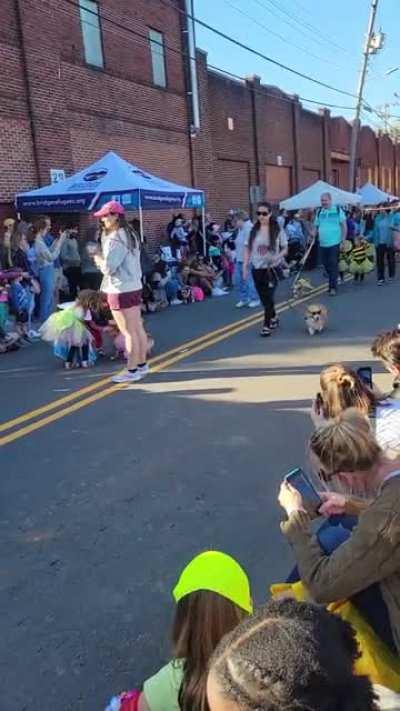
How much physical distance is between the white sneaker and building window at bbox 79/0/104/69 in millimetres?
12060

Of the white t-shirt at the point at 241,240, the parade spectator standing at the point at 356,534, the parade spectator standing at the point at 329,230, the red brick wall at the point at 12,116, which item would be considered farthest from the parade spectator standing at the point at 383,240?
the parade spectator standing at the point at 356,534

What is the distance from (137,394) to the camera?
6.92 m

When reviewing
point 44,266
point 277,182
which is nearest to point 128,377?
point 44,266

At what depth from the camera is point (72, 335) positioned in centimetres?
812

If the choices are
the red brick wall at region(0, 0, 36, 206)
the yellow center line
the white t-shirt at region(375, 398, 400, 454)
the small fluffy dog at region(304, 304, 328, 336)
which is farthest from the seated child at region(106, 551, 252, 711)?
the red brick wall at region(0, 0, 36, 206)

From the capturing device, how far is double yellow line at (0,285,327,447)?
599cm

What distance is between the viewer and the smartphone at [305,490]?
248 centimetres

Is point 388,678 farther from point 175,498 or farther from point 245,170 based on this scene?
point 245,170

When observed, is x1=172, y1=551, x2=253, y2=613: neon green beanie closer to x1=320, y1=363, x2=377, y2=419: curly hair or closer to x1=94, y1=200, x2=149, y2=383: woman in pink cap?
x1=320, y1=363, x2=377, y2=419: curly hair

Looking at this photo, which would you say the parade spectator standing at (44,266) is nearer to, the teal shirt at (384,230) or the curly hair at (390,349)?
the teal shirt at (384,230)

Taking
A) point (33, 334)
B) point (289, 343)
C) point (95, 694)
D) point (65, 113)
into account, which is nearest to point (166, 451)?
point (95, 694)

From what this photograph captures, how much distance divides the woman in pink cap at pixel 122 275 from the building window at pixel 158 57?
1437cm

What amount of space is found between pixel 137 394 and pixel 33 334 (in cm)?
430

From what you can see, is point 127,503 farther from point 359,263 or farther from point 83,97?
point 83,97
